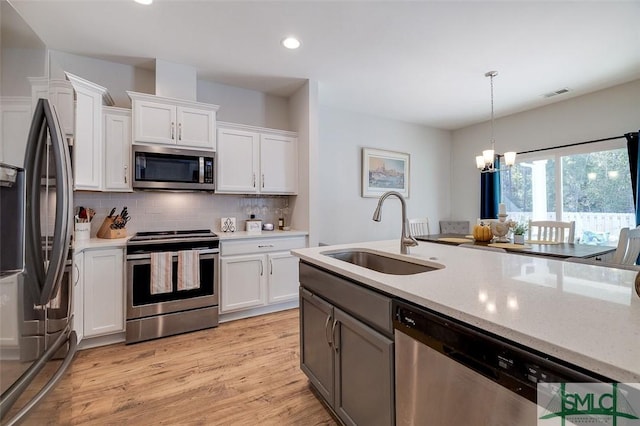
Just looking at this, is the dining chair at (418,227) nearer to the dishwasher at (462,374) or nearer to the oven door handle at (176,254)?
the oven door handle at (176,254)

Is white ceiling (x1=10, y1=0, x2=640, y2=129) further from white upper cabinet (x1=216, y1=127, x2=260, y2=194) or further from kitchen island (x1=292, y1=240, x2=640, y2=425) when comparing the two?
kitchen island (x1=292, y1=240, x2=640, y2=425)

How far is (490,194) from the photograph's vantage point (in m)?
4.87

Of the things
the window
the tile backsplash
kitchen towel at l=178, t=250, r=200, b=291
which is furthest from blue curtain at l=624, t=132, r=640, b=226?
kitchen towel at l=178, t=250, r=200, b=291

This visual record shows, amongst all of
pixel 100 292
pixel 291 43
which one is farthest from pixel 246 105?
pixel 100 292

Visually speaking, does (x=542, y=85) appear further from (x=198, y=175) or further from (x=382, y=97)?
(x=198, y=175)

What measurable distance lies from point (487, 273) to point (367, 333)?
62cm

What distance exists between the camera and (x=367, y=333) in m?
Answer: 1.24

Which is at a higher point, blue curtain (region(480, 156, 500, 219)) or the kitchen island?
blue curtain (region(480, 156, 500, 219))

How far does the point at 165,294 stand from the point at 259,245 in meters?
1.03

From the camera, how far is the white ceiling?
7.16 feet

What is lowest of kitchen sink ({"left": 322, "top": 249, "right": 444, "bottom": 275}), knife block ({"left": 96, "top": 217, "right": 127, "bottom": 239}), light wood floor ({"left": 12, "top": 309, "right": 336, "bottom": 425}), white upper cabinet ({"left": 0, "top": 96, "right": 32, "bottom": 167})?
light wood floor ({"left": 12, "top": 309, "right": 336, "bottom": 425})

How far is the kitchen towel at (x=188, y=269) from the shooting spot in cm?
268

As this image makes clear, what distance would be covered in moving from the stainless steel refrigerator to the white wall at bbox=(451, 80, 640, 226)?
215 inches

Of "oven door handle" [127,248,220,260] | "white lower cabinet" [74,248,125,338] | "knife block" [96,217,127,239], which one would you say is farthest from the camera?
"knife block" [96,217,127,239]
